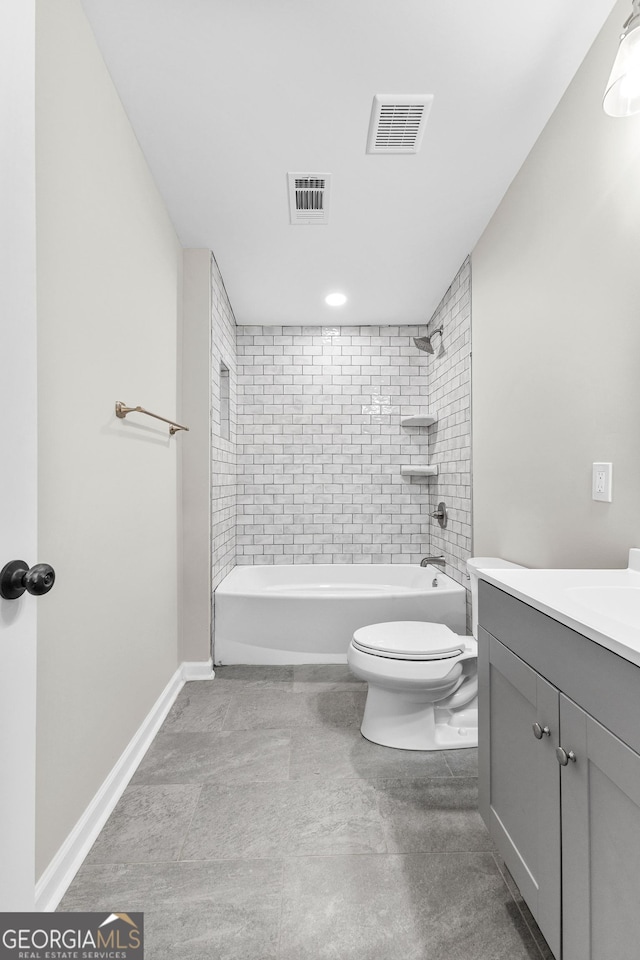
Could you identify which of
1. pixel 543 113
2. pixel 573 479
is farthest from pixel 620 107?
pixel 573 479

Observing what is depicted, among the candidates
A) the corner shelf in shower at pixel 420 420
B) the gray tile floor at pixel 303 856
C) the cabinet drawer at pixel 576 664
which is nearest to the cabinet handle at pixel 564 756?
the cabinet drawer at pixel 576 664

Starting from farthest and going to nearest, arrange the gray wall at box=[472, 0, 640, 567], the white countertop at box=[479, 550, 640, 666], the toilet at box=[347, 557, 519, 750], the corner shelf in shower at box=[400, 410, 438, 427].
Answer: the corner shelf in shower at box=[400, 410, 438, 427], the toilet at box=[347, 557, 519, 750], the gray wall at box=[472, 0, 640, 567], the white countertop at box=[479, 550, 640, 666]

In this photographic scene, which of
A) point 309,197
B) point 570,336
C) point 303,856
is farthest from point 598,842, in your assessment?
point 309,197

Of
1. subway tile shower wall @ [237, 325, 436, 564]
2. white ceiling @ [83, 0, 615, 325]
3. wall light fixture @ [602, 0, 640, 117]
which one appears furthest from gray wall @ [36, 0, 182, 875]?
subway tile shower wall @ [237, 325, 436, 564]

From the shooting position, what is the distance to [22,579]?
2.60 ft

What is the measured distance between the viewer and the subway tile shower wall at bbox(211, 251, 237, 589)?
314 centimetres

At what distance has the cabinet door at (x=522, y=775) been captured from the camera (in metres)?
1.05

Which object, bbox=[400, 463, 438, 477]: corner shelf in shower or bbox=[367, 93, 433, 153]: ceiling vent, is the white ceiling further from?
bbox=[400, 463, 438, 477]: corner shelf in shower

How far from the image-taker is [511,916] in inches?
51.8

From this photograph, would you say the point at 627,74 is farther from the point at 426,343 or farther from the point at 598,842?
the point at 426,343

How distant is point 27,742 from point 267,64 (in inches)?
80.1

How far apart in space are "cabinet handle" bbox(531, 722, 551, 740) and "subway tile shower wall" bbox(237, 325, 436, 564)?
10.5 ft

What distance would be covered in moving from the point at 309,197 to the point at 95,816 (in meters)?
2.61

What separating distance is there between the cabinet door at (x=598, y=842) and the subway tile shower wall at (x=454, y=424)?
7.29 ft
